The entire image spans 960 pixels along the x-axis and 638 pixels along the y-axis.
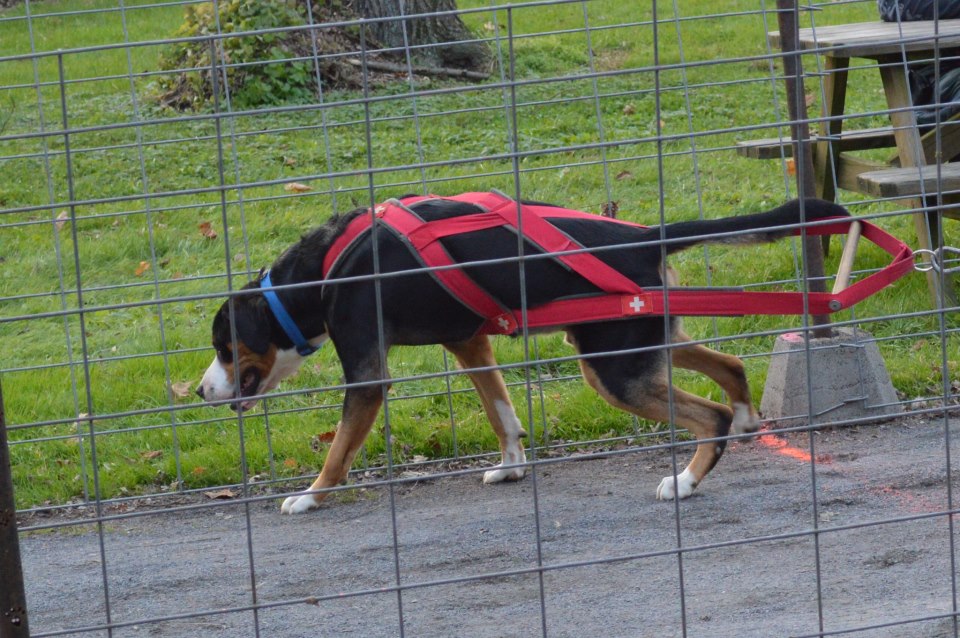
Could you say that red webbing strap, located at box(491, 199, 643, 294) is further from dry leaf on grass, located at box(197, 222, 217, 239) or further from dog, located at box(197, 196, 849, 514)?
dry leaf on grass, located at box(197, 222, 217, 239)

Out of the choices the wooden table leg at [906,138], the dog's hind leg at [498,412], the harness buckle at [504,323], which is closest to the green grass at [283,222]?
the wooden table leg at [906,138]

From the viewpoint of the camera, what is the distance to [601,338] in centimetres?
418

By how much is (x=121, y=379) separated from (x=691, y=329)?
276cm

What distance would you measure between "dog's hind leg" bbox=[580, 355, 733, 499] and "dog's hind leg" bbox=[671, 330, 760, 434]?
0.24m

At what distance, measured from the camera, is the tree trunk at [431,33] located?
10.7 m

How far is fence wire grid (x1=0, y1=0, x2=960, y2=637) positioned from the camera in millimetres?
2877

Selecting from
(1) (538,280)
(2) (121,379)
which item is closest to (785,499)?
(1) (538,280)

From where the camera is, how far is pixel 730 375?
4.65m

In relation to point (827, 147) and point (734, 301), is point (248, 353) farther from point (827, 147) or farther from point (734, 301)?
point (827, 147)

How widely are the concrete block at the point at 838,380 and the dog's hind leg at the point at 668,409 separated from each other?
0.66 m

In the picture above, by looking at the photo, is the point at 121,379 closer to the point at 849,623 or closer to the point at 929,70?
the point at 849,623

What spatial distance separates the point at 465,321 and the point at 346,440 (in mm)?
638

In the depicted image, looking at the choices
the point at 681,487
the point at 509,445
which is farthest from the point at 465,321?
the point at 681,487

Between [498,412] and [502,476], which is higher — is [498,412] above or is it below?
above
